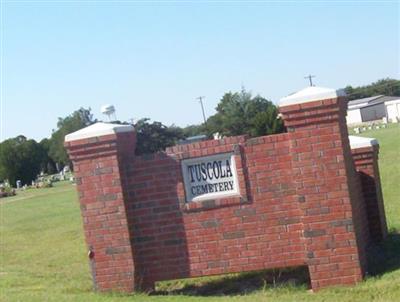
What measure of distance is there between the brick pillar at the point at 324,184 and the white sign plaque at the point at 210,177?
0.74 meters

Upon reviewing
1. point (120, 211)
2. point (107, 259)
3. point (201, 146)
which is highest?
point (201, 146)

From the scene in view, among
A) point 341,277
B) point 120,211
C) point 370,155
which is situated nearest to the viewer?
point 341,277

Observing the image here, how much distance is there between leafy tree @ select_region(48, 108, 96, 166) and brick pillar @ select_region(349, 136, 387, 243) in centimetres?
9025

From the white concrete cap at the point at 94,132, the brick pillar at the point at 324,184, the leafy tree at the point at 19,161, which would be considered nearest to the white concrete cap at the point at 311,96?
the brick pillar at the point at 324,184

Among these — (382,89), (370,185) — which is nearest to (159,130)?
(370,185)

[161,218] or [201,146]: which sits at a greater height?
[201,146]

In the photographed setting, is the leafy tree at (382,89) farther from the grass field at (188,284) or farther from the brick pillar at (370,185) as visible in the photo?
the brick pillar at (370,185)

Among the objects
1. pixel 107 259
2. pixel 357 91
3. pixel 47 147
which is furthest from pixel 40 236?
pixel 357 91

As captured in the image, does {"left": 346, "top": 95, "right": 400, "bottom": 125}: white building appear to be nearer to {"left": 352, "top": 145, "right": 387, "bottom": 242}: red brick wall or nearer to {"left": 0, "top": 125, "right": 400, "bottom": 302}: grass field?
{"left": 0, "top": 125, "right": 400, "bottom": 302}: grass field

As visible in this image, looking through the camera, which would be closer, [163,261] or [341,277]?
[341,277]

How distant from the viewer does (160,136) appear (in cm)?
4853

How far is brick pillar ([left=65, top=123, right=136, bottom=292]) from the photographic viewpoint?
8.05 metres

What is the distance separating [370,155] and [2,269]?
21.3 ft

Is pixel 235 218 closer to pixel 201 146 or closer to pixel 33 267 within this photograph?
pixel 201 146
